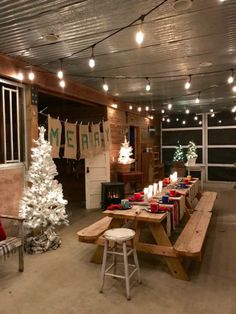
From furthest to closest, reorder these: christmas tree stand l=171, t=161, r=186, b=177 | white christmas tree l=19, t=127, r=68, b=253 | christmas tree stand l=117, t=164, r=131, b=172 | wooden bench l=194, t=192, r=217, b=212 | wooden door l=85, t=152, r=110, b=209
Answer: christmas tree stand l=171, t=161, r=186, b=177, christmas tree stand l=117, t=164, r=131, b=172, wooden door l=85, t=152, r=110, b=209, wooden bench l=194, t=192, r=217, b=212, white christmas tree l=19, t=127, r=68, b=253

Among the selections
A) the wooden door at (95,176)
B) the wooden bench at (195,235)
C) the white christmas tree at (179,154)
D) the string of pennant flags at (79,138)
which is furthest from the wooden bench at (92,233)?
the white christmas tree at (179,154)

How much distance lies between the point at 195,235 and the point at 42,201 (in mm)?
2109

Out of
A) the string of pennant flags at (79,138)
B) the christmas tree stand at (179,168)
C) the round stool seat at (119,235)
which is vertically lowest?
the round stool seat at (119,235)

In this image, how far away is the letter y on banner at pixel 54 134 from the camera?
4754 millimetres

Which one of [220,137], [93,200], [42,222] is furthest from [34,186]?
[220,137]

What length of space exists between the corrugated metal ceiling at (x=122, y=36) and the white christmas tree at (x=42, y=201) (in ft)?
4.13

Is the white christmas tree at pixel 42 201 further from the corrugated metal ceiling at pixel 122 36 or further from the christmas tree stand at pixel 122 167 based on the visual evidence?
the christmas tree stand at pixel 122 167

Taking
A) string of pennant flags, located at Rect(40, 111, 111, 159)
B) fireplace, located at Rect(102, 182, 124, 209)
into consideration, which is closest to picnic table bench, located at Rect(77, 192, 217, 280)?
string of pennant flags, located at Rect(40, 111, 111, 159)

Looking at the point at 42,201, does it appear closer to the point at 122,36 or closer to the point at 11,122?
the point at 11,122

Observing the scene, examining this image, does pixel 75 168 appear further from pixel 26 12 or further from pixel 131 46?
pixel 26 12

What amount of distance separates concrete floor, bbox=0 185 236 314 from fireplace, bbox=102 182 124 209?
226 cm

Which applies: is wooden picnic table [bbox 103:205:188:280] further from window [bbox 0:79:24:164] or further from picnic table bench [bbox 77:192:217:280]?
window [bbox 0:79:24:164]

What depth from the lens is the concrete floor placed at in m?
2.51

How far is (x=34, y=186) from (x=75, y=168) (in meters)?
3.28
